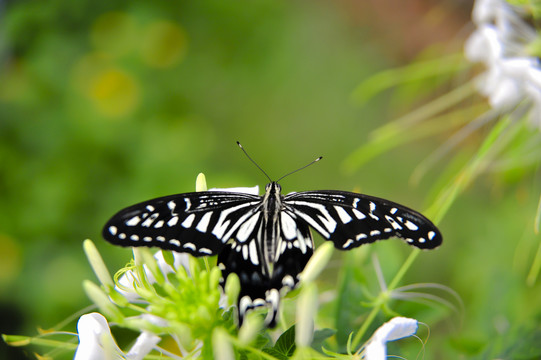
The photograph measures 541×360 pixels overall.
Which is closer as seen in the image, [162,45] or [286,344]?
[286,344]

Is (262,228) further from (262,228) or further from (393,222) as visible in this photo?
(393,222)

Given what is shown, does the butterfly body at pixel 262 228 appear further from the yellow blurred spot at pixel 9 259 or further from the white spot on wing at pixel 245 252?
the yellow blurred spot at pixel 9 259

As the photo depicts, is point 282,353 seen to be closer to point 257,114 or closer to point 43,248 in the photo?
point 43,248

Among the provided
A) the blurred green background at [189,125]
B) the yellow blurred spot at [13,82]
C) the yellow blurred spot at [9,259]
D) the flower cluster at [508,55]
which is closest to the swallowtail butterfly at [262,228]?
the flower cluster at [508,55]

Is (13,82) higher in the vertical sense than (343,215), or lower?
higher

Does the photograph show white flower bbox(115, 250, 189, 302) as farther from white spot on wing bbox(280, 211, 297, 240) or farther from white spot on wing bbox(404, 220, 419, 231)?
white spot on wing bbox(404, 220, 419, 231)

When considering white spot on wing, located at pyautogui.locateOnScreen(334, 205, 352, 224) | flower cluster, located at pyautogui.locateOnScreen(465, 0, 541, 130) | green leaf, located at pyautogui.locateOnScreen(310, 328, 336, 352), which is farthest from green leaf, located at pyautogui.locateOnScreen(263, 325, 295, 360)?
flower cluster, located at pyautogui.locateOnScreen(465, 0, 541, 130)

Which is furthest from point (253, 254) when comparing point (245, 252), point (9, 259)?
point (9, 259)
